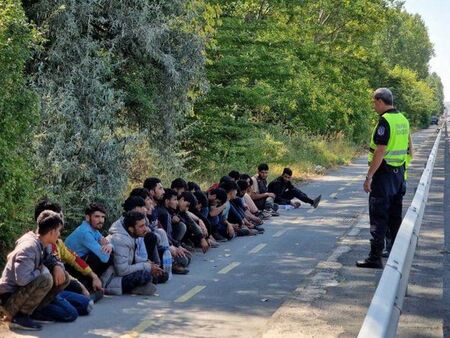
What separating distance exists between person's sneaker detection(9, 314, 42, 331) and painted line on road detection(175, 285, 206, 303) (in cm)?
194

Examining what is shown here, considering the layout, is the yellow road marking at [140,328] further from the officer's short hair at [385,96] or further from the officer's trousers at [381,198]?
the officer's short hair at [385,96]

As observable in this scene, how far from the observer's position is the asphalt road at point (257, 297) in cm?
779

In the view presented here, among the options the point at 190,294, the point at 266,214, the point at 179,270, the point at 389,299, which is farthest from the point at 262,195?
the point at 389,299

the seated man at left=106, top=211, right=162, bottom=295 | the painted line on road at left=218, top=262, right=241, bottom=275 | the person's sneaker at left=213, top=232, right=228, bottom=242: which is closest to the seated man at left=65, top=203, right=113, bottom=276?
the seated man at left=106, top=211, right=162, bottom=295

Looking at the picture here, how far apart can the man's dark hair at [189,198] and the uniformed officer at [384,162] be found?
3368 mm

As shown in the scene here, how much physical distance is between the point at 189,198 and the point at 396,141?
3.82 metres

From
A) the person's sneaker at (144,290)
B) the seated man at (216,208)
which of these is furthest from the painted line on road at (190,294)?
the seated man at (216,208)

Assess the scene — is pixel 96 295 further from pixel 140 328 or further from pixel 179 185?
pixel 179 185

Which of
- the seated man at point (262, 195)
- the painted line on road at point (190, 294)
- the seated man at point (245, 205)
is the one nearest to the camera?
the painted line on road at point (190, 294)

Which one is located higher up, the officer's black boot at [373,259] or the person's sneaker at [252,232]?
the officer's black boot at [373,259]

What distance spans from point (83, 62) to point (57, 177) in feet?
7.12

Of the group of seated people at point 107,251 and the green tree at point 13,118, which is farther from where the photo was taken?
the green tree at point 13,118

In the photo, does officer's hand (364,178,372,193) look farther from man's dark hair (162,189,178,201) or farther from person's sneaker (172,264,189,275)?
man's dark hair (162,189,178,201)

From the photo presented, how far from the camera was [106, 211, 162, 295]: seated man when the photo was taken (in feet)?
31.0
